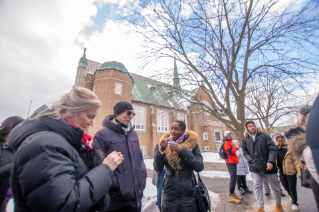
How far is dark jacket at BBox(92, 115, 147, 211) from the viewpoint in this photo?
1.90m

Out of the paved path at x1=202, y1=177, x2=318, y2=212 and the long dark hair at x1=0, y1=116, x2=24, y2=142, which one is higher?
the long dark hair at x1=0, y1=116, x2=24, y2=142

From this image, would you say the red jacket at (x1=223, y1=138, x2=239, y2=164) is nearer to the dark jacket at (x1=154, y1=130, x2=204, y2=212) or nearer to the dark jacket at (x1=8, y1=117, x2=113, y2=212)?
the dark jacket at (x1=154, y1=130, x2=204, y2=212)

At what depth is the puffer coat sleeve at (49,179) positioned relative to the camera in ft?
2.91

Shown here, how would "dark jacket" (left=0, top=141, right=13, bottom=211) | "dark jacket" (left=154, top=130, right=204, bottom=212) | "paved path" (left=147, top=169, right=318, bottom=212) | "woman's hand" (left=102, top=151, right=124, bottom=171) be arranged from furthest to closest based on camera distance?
"paved path" (left=147, top=169, right=318, bottom=212) < "dark jacket" (left=154, top=130, right=204, bottom=212) < "dark jacket" (left=0, top=141, right=13, bottom=211) < "woman's hand" (left=102, top=151, right=124, bottom=171)

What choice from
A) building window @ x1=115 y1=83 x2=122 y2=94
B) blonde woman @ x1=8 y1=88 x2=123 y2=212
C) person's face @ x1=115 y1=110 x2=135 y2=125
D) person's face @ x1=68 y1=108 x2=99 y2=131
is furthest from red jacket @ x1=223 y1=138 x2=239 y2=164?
building window @ x1=115 y1=83 x2=122 y2=94

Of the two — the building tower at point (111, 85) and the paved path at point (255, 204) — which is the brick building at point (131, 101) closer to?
the building tower at point (111, 85)

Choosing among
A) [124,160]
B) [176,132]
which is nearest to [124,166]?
[124,160]

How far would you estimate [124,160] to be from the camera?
2.12 metres

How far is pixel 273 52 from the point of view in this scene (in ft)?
22.0

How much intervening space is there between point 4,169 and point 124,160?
1420 mm

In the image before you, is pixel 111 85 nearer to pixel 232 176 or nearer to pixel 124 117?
pixel 232 176

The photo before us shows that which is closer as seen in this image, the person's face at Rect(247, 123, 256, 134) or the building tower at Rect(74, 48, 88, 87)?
the person's face at Rect(247, 123, 256, 134)

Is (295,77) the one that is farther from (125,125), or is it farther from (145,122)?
(145,122)

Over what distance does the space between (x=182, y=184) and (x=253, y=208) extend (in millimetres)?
2855
